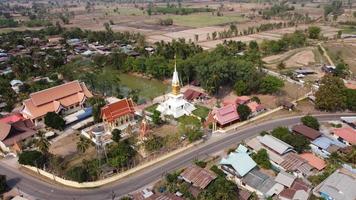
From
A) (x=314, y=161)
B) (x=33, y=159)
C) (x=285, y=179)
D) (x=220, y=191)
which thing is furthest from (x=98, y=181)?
(x=314, y=161)

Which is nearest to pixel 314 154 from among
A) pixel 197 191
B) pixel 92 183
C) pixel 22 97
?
pixel 197 191

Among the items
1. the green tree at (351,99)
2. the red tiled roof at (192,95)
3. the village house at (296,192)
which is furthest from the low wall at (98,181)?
the green tree at (351,99)

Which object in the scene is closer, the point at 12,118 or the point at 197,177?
the point at 197,177

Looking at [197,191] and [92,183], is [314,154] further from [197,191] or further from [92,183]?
[92,183]

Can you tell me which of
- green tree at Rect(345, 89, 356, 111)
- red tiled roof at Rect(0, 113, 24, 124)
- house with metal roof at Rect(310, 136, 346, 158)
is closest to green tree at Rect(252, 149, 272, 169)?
house with metal roof at Rect(310, 136, 346, 158)

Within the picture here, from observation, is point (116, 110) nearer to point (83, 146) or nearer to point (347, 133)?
point (83, 146)

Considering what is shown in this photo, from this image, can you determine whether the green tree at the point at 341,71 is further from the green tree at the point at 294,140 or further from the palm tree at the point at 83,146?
the palm tree at the point at 83,146
